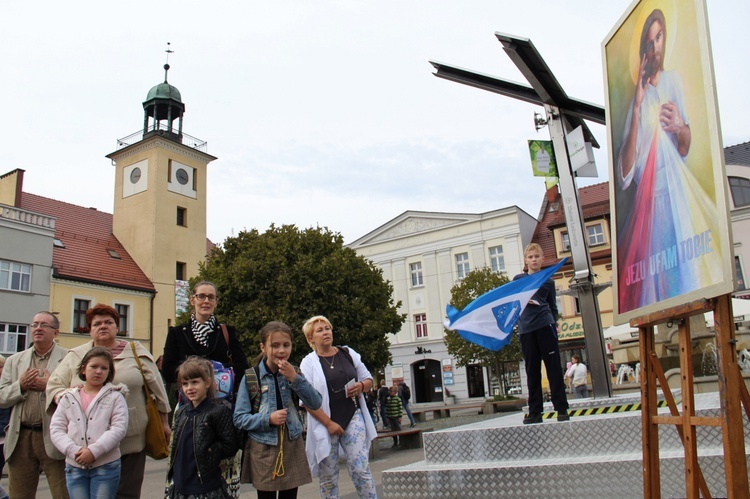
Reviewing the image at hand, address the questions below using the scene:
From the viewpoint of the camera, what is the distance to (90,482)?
4.34m

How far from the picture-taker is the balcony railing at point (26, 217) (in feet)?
93.6

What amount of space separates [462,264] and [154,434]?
3977 cm

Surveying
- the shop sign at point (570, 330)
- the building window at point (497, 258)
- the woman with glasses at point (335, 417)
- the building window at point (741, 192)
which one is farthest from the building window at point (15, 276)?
the building window at point (741, 192)

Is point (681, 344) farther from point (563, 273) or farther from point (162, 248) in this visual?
point (162, 248)

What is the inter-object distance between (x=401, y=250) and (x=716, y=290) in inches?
1717

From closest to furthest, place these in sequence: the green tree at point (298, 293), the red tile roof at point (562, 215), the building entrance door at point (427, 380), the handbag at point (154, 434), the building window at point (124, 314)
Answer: the handbag at point (154, 434), the green tree at point (298, 293), the building window at point (124, 314), the red tile roof at point (562, 215), the building entrance door at point (427, 380)

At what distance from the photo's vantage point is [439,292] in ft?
144

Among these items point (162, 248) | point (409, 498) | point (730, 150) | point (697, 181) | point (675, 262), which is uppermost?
point (730, 150)

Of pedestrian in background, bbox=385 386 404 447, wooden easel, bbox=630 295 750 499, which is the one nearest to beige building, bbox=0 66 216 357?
pedestrian in background, bbox=385 386 404 447

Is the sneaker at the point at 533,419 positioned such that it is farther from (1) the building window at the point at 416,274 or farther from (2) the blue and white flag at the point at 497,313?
(1) the building window at the point at 416,274

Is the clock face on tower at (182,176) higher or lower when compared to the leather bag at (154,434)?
higher

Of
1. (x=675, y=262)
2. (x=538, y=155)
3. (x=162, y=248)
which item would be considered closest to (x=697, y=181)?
(x=675, y=262)

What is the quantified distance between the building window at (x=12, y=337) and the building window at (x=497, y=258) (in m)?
29.6

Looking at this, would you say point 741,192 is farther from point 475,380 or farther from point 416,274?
point 416,274
